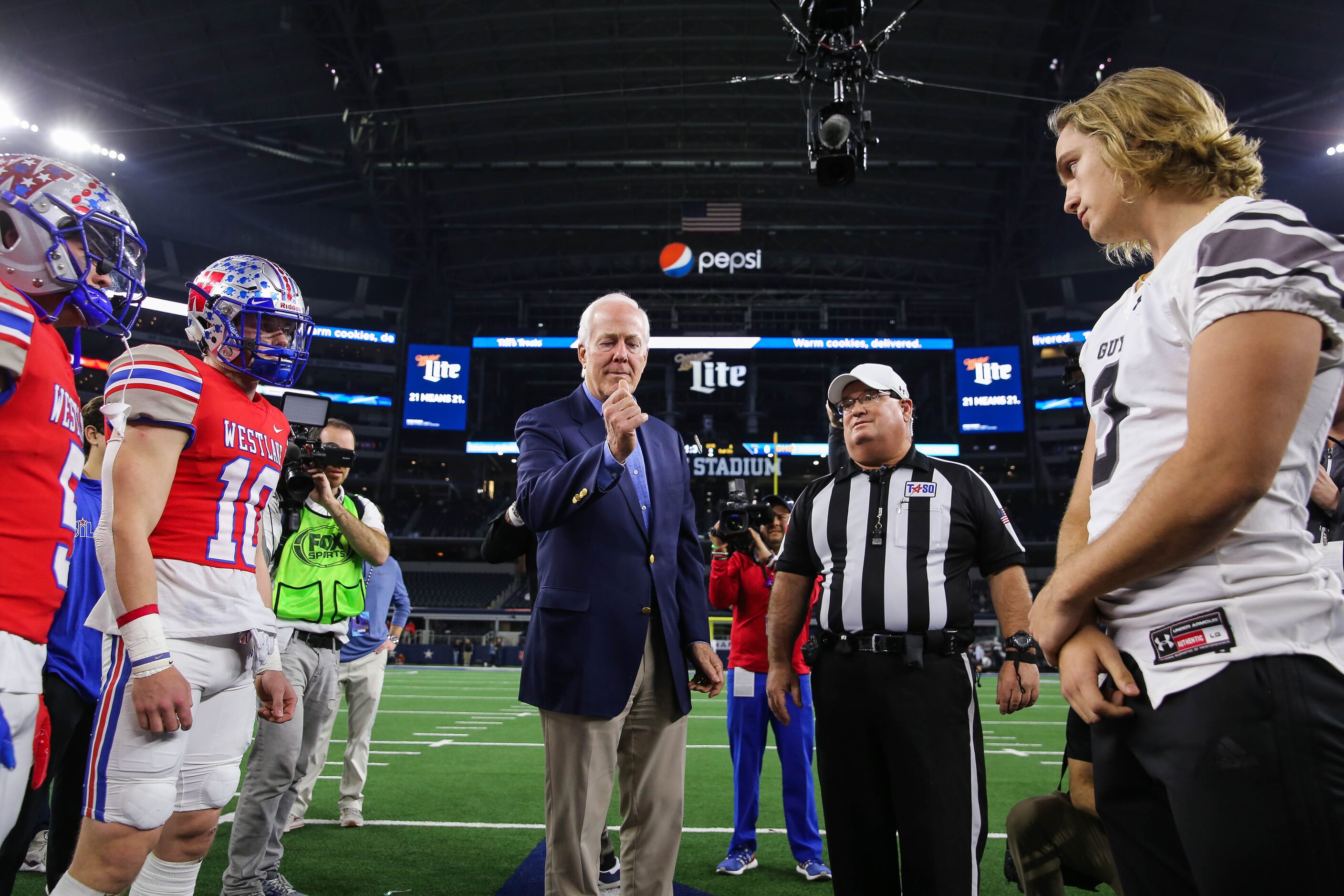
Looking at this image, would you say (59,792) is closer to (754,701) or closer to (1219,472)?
(754,701)

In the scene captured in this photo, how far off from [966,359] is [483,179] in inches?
670

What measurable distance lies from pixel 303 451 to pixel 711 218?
21.5 metres

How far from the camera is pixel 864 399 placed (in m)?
3.03

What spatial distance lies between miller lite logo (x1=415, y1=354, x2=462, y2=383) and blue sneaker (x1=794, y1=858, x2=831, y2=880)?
26.9 meters

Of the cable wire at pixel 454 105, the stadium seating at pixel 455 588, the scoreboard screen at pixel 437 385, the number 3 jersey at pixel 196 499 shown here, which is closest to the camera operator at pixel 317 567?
the number 3 jersey at pixel 196 499

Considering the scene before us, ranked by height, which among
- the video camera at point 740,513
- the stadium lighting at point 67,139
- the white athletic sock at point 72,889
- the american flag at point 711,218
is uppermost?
the stadium lighting at point 67,139

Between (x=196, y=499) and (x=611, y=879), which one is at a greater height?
(x=196, y=499)

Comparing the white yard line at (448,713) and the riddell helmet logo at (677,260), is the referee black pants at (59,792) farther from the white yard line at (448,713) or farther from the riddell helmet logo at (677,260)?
the riddell helmet logo at (677,260)

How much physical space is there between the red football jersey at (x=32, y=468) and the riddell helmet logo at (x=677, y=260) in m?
26.3

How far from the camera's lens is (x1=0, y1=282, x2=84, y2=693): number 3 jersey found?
141cm

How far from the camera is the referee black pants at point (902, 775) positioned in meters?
2.50

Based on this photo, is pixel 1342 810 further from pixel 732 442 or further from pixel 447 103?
pixel 732 442

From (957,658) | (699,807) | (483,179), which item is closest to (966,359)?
(483,179)

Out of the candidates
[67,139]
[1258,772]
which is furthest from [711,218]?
[1258,772]
